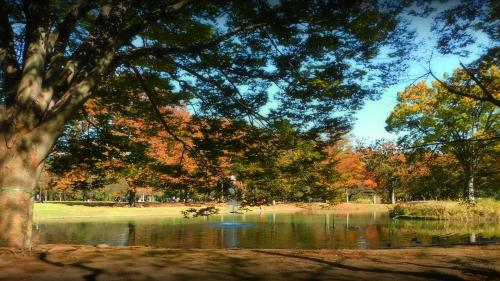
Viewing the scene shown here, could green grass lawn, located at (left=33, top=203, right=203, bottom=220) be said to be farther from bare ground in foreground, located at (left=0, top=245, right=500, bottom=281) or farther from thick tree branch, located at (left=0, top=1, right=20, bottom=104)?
bare ground in foreground, located at (left=0, top=245, right=500, bottom=281)

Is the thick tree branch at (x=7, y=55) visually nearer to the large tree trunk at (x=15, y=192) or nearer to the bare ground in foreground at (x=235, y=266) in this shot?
the large tree trunk at (x=15, y=192)

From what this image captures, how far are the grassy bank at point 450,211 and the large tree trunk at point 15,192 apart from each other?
2638 centimetres

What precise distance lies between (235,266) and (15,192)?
13.5ft

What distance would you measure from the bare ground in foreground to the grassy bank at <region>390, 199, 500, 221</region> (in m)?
22.2

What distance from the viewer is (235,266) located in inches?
283

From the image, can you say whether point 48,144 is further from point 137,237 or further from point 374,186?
point 374,186

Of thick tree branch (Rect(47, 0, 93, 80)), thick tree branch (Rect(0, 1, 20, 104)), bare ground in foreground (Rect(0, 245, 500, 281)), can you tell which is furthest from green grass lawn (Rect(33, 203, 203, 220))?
bare ground in foreground (Rect(0, 245, 500, 281))

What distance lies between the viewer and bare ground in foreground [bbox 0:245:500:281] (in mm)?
6328

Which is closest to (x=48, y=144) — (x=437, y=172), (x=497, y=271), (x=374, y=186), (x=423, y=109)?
(x=497, y=271)

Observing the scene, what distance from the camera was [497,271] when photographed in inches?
286

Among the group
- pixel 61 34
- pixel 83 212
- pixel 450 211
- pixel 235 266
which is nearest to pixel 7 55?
pixel 61 34

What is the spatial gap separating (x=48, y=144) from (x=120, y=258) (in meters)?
2.54

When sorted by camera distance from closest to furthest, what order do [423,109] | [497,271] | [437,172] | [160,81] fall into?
1. [497,271]
2. [437,172]
3. [160,81]
4. [423,109]

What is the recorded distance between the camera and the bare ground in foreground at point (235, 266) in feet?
20.8
